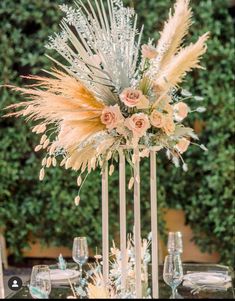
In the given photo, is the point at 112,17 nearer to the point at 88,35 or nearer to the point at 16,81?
the point at 88,35

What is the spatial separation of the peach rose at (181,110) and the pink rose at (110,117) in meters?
0.16

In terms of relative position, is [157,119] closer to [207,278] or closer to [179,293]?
[179,293]

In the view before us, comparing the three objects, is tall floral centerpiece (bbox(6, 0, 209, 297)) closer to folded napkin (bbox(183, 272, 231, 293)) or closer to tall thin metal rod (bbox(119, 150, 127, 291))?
tall thin metal rod (bbox(119, 150, 127, 291))

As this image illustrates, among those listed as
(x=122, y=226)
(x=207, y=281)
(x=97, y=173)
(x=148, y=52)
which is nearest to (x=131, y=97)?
(x=148, y=52)

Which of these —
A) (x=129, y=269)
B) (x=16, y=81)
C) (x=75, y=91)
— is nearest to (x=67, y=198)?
(x=16, y=81)

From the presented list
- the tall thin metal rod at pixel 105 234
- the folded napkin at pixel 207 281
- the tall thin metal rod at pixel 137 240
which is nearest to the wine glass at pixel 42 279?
the tall thin metal rod at pixel 105 234

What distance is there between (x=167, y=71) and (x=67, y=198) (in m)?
2.87

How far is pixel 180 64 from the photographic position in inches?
59.6

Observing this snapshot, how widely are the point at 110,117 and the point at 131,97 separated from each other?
8 cm

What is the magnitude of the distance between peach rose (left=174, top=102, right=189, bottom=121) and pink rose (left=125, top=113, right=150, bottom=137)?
0.28 ft

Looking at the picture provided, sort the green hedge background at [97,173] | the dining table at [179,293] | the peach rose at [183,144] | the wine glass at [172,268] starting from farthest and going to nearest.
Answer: the green hedge background at [97,173] < the dining table at [179,293] < the wine glass at [172,268] < the peach rose at [183,144]

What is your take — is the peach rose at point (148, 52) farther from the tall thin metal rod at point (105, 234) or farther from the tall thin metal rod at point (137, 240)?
the tall thin metal rod at point (105, 234)

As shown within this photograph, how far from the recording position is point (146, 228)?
4344 mm

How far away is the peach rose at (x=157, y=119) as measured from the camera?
5.11ft
